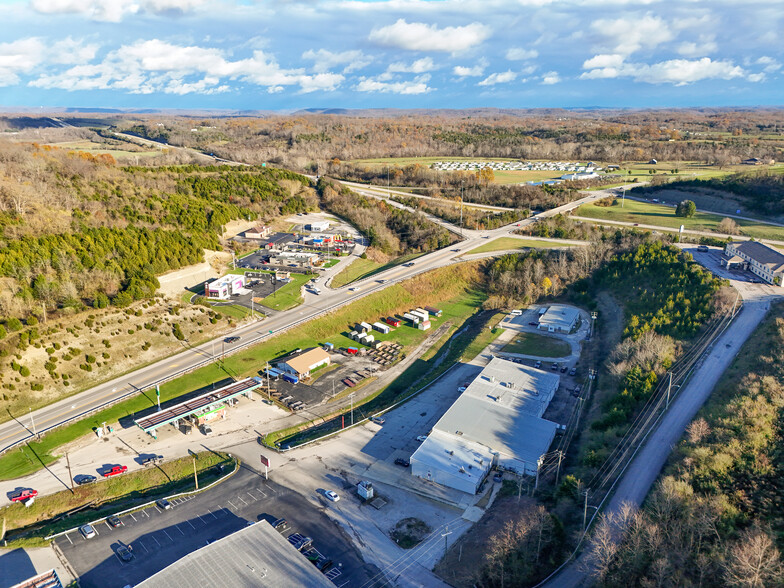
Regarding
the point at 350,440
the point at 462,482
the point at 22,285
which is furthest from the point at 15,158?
the point at 462,482

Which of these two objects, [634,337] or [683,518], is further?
[634,337]

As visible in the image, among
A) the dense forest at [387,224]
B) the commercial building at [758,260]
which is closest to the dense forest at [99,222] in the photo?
the dense forest at [387,224]

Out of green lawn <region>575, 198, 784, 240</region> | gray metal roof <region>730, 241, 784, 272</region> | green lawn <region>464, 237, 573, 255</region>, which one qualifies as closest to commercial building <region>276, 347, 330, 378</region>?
green lawn <region>464, 237, 573, 255</region>

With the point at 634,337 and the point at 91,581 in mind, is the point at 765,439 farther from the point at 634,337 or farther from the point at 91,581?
the point at 91,581

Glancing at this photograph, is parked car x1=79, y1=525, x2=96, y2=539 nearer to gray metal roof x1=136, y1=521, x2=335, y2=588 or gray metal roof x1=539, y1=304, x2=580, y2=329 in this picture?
gray metal roof x1=136, y1=521, x2=335, y2=588

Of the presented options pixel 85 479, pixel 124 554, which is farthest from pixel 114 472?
pixel 124 554
